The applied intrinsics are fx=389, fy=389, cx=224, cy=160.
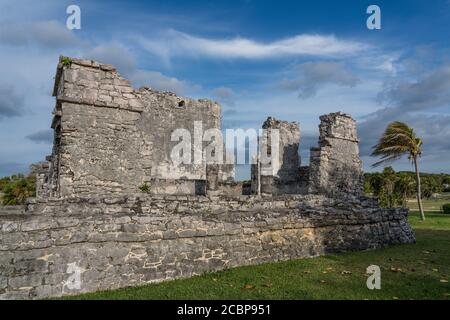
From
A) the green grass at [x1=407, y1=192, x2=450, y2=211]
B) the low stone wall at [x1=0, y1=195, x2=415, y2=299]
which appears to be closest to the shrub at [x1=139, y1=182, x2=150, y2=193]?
the low stone wall at [x1=0, y1=195, x2=415, y2=299]

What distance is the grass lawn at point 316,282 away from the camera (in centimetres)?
600

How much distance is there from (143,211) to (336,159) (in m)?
11.0

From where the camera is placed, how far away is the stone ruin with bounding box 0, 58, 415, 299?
6.23 m

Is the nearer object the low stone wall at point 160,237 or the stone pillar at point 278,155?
the low stone wall at point 160,237

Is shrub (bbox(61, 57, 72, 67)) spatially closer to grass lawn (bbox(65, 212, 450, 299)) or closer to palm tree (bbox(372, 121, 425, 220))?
grass lawn (bbox(65, 212, 450, 299))

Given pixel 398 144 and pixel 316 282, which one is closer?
pixel 316 282

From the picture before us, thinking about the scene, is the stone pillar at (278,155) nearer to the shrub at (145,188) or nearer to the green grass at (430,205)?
the shrub at (145,188)

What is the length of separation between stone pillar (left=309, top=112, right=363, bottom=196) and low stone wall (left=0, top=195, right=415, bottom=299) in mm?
6330

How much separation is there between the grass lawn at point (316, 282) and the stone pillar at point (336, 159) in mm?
8452

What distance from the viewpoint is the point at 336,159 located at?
17938mm

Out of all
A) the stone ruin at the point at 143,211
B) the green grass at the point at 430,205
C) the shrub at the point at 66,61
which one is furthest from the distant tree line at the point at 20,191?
Result: the green grass at the point at 430,205

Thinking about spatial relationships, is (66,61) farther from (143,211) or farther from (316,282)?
(316,282)

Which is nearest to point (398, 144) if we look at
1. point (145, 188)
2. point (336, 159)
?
point (336, 159)
